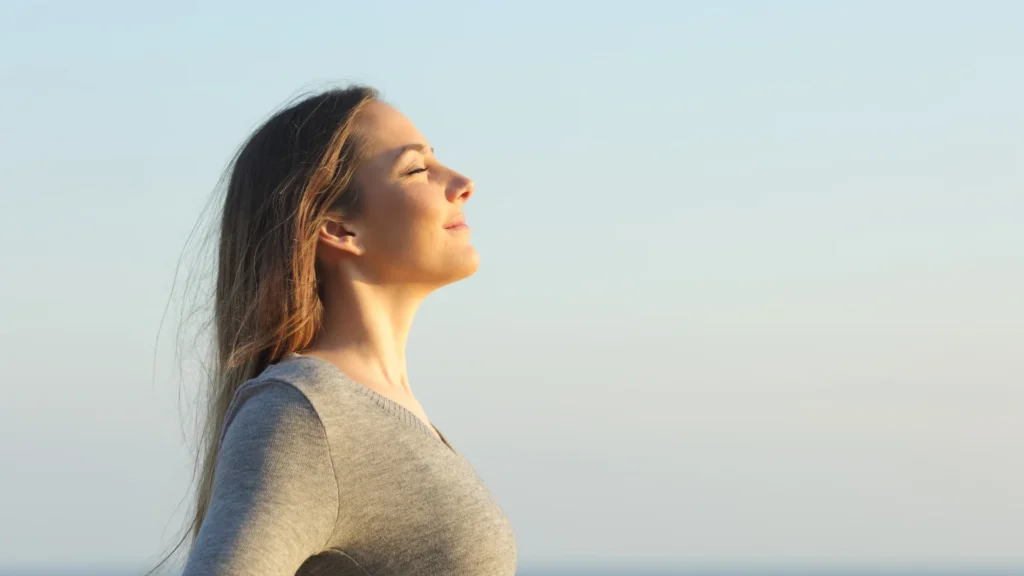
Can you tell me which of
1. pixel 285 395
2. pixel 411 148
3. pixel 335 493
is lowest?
pixel 335 493

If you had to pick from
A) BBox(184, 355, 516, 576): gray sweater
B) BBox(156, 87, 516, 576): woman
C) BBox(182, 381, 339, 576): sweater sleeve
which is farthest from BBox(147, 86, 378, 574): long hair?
BBox(182, 381, 339, 576): sweater sleeve

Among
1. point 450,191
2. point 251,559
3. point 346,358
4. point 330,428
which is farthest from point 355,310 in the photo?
point 251,559

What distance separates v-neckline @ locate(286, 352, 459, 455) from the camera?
121 inches

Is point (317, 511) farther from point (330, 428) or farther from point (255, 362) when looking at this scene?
point (255, 362)

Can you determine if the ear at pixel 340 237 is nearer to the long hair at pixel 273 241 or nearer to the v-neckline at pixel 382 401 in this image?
the long hair at pixel 273 241

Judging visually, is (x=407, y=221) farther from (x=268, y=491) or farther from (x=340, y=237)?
(x=268, y=491)

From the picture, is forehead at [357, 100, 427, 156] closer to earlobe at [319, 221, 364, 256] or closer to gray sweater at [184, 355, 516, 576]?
earlobe at [319, 221, 364, 256]

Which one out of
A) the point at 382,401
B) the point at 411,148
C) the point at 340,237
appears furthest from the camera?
the point at 411,148

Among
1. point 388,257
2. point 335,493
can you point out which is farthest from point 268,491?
point 388,257

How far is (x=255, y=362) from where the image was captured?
3.28 metres

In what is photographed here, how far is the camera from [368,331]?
134 inches

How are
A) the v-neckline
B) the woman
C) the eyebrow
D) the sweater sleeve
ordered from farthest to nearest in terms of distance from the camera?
the eyebrow → the v-neckline → the woman → the sweater sleeve

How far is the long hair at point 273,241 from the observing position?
3301mm

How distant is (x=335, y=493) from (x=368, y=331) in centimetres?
72
